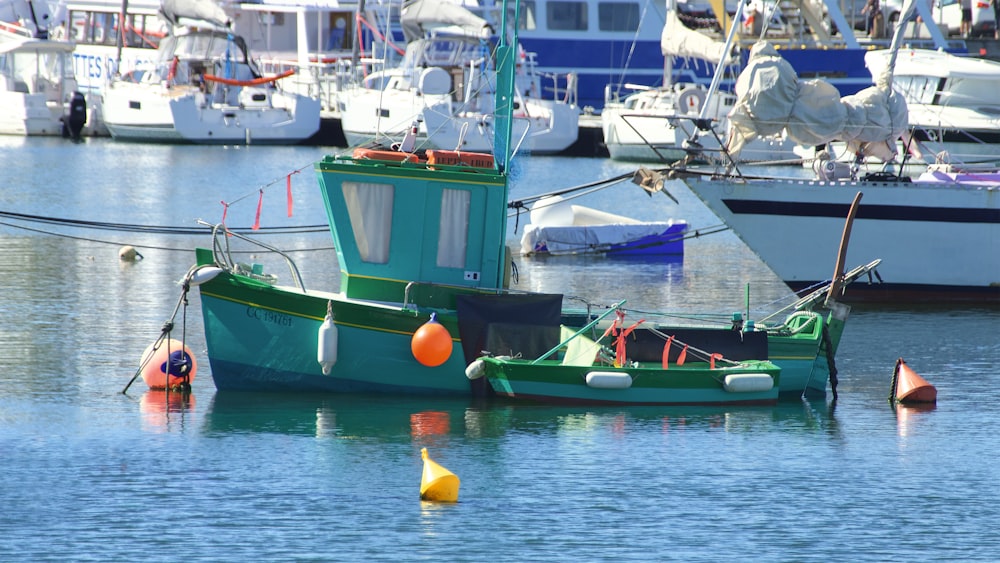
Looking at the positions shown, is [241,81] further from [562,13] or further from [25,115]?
[562,13]

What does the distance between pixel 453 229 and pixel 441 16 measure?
47854 millimetres

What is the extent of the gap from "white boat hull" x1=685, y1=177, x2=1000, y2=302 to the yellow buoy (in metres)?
13.3

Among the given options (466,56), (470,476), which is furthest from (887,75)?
(466,56)

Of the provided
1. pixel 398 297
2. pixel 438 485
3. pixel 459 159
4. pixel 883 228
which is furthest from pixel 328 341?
pixel 883 228

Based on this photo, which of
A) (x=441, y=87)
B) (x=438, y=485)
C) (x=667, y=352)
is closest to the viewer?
(x=438, y=485)

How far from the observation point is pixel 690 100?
60.9m

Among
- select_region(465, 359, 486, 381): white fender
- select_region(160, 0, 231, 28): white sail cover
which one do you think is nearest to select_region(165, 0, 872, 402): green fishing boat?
select_region(465, 359, 486, 381): white fender

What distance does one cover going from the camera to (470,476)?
50.0ft

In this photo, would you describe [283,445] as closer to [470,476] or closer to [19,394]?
[470,476]

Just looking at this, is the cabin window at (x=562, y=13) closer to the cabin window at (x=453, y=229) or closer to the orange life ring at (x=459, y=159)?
the orange life ring at (x=459, y=159)

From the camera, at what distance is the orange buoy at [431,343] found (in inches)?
687

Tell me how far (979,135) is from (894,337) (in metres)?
24.1

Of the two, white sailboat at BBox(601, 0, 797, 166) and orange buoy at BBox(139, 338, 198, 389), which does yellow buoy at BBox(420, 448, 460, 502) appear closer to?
orange buoy at BBox(139, 338, 198, 389)

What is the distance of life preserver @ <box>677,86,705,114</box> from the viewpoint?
60438 mm
